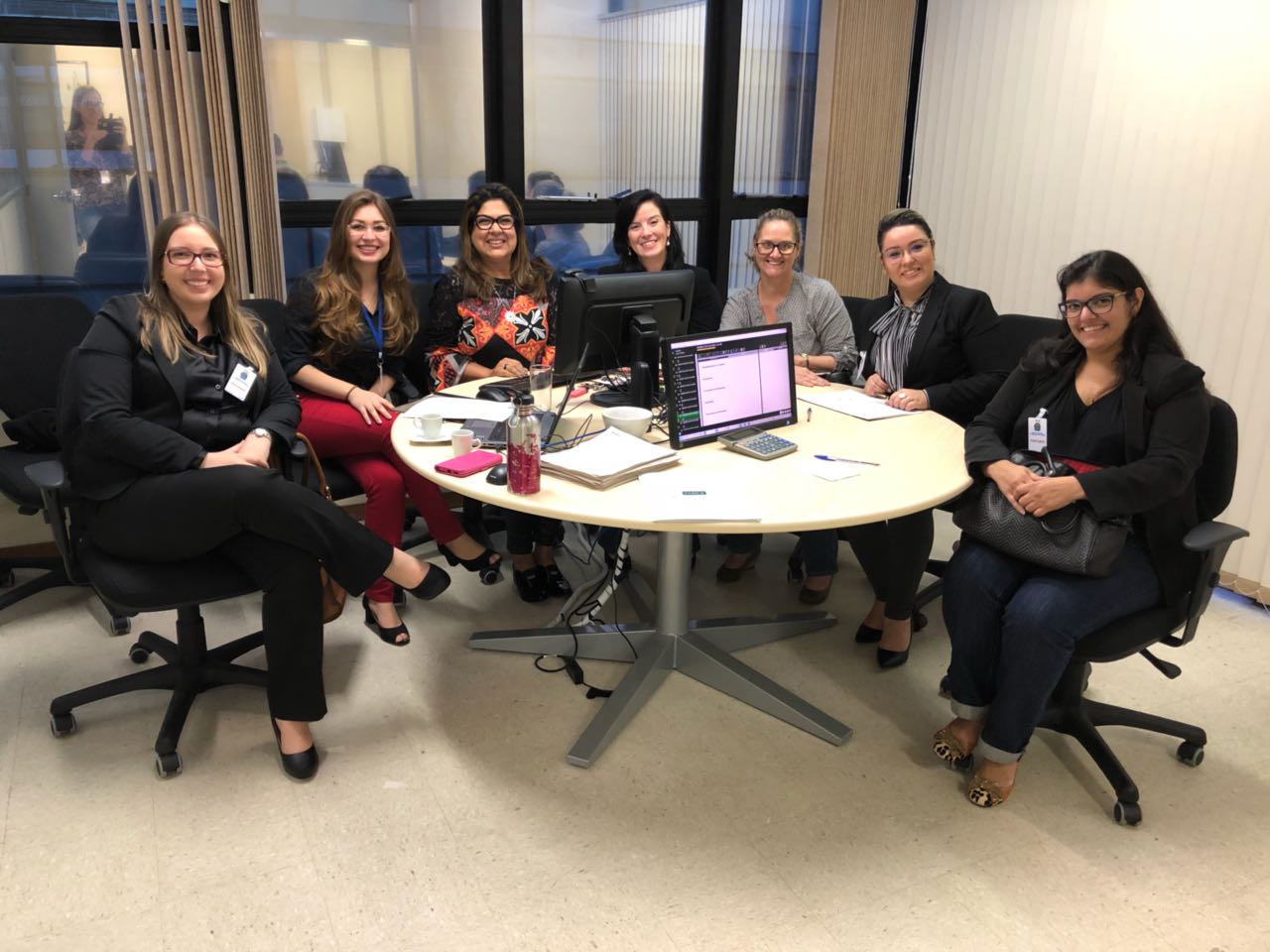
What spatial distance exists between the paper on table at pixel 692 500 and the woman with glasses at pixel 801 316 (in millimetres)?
1073

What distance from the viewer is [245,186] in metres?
3.29

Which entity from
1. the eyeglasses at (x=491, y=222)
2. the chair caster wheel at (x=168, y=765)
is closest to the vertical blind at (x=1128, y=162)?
the eyeglasses at (x=491, y=222)

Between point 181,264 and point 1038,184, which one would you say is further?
point 1038,184

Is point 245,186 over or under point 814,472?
over

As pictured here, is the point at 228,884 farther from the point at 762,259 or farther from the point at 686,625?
the point at 762,259

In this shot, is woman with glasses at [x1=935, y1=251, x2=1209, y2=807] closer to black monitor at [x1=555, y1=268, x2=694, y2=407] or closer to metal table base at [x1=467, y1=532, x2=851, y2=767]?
metal table base at [x1=467, y1=532, x2=851, y2=767]

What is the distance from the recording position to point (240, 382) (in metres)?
2.45

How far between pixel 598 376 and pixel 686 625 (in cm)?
82

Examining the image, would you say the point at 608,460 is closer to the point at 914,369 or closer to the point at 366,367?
the point at 914,369

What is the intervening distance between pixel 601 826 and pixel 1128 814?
3.86ft

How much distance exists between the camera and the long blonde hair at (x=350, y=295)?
3.00m

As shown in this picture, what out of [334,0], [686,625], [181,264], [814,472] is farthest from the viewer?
[334,0]

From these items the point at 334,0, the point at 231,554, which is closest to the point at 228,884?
the point at 231,554

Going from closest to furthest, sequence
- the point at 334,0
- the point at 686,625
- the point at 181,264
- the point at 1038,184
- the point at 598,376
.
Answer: the point at 181,264 → the point at 686,625 → the point at 598,376 → the point at 334,0 → the point at 1038,184
